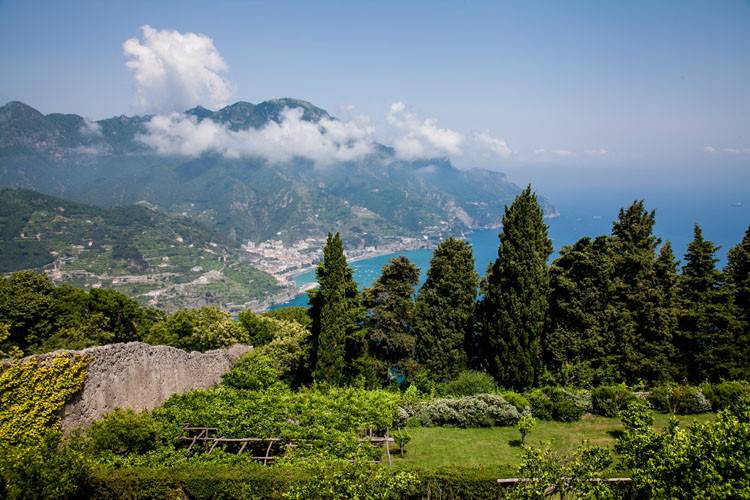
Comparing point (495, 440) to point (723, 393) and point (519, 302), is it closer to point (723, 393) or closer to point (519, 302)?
point (519, 302)

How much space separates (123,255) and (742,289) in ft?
566

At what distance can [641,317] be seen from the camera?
2047cm

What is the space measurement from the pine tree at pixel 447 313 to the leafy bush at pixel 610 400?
6.95 metres

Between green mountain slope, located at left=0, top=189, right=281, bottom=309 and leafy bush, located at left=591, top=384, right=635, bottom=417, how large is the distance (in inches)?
5217

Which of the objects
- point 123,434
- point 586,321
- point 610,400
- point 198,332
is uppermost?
point 586,321

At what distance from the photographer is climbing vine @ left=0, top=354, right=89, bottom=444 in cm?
1244

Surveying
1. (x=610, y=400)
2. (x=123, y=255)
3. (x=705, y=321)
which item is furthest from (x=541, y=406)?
(x=123, y=255)

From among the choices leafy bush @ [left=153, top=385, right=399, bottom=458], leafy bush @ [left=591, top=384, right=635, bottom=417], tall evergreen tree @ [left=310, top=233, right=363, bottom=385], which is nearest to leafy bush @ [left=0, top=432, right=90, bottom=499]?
leafy bush @ [left=153, top=385, right=399, bottom=458]

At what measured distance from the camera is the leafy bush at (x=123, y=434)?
1338cm

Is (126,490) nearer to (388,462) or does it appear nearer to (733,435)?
(388,462)

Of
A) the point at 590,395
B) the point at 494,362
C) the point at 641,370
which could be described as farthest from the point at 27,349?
the point at 641,370

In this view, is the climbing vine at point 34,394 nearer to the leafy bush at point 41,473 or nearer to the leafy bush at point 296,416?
the leafy bush at point 41,473

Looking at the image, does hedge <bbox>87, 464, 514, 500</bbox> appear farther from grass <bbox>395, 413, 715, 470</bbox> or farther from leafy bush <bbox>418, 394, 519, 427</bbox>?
leafy bush <bbox>418, 394, 519, 427</bbox>

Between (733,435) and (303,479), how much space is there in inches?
363
